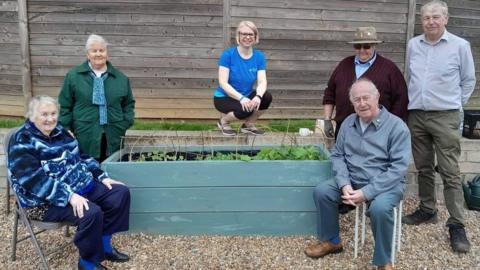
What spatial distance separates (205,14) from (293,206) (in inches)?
136

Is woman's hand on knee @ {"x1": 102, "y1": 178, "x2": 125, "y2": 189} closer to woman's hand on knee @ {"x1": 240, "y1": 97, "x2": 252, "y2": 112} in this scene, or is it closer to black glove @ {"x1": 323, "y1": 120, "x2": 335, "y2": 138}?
woman's hand on knee @ {"x1": 240, "y1": 97, "x2": 252, "y2": 112}

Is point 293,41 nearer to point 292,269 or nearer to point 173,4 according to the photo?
point 173,4

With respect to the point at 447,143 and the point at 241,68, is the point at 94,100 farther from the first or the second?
the point at 447,143

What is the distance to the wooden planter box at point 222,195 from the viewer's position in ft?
11.9

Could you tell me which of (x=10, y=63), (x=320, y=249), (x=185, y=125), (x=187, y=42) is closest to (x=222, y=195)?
(x=320, y=249)

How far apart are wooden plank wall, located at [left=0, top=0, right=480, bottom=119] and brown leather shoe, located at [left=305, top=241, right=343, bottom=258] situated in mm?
3409

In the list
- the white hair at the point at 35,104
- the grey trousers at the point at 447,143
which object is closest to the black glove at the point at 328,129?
the grey trousers at the point at 447,143

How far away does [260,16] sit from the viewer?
21.0 feet

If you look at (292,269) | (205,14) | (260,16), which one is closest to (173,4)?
(205,14)

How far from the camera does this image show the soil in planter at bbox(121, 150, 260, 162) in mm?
3887

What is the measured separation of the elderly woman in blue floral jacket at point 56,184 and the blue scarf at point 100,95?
543 millimetres

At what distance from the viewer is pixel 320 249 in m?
3.45

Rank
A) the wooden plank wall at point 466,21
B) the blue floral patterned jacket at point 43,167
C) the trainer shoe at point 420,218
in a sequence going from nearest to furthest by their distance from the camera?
the blue floral patterned jacket at point 43,167 < the trainer shoe at point 420,218 < the wooden plank wall at point 466,21

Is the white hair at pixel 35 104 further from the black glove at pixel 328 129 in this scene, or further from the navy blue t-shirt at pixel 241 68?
the black glove at pixel 328 129
